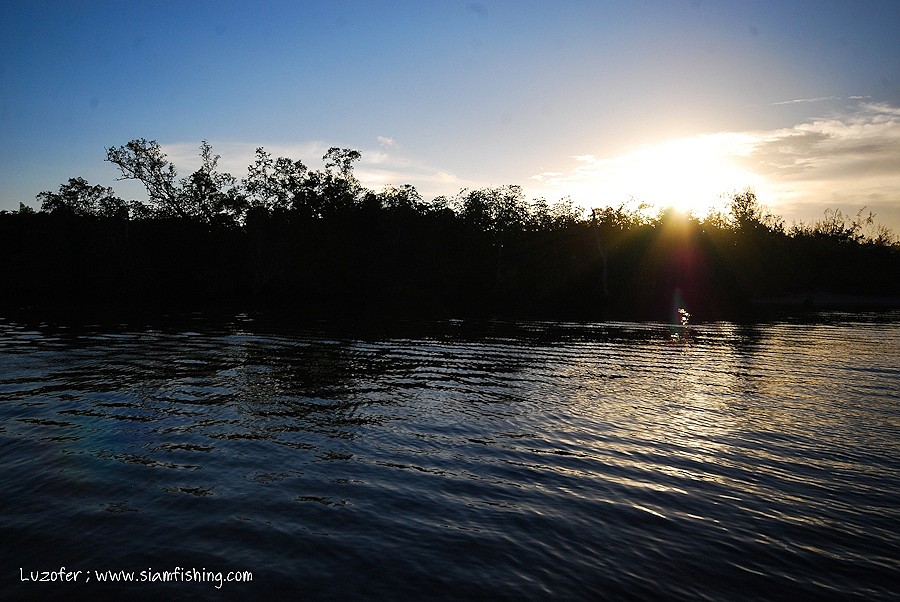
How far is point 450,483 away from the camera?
34.2ft

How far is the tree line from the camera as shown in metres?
85.4

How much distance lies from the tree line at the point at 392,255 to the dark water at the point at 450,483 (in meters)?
48.5

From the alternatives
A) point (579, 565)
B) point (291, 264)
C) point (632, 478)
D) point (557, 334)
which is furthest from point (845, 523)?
point (291, 264)

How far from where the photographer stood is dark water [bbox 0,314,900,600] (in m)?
7.17

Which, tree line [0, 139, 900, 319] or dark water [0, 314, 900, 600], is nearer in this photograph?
dark water [0, 314, 900, 600]

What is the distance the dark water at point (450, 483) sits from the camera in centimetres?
717

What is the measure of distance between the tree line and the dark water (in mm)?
48486

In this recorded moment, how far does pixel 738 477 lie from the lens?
35.9 feet

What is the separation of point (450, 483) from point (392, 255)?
9943cm

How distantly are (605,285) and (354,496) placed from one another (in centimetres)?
10941

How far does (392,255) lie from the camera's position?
356 feet

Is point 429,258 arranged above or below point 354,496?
above

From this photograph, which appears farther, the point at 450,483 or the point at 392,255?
the point at 392,255

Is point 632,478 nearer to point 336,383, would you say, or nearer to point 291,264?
point 336,383
